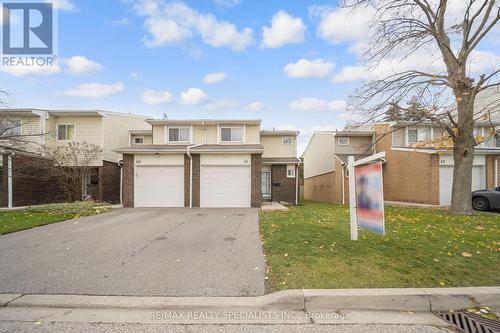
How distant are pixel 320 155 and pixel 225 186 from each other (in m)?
13.2

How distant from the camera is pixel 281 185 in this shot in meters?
19.3

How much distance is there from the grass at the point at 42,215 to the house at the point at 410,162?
13.8m

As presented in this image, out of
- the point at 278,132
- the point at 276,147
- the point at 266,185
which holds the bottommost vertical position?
the point at 266,185

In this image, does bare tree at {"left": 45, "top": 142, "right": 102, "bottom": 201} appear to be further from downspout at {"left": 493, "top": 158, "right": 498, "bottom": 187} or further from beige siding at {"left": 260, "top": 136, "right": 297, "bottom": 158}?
downspout at {"left": 493, "top": 158, "right": 498, "bottom": 187}

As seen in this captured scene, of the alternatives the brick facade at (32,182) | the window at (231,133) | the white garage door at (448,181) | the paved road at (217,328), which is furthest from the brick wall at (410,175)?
the brick facade at (32,182)

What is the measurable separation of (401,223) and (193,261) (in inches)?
281

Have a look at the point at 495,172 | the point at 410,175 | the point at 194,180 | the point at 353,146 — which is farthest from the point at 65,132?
the point at 495,172

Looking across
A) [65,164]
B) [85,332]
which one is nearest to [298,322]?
[85,332]

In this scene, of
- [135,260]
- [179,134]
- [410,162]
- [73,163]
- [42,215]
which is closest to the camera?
[135,260]

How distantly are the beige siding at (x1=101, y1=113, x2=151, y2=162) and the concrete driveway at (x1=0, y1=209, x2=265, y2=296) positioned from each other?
11349 millimetres

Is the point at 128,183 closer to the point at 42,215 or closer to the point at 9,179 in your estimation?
the point at 42,215

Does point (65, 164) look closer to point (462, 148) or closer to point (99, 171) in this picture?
point (99, 171)

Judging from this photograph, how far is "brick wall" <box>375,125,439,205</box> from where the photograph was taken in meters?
16.5

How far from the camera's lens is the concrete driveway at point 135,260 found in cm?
406
